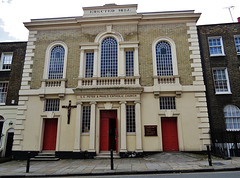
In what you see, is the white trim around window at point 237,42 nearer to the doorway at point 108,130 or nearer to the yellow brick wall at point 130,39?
the yellow brick wall at point 130,39

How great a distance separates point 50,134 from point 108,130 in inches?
172

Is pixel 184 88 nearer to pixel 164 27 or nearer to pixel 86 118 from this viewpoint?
pixel 164 27

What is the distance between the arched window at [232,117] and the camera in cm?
1120

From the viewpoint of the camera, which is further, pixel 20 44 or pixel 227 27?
pixel 20 44

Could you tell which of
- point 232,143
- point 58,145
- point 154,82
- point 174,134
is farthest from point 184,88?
point 58,145

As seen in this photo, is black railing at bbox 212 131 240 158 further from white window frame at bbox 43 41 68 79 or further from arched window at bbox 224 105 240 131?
white window frame at bbox 43 41 68 79

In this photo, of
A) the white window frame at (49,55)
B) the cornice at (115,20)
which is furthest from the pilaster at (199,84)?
the white window frame at (49,55)

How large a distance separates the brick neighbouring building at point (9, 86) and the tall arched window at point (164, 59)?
466 inches

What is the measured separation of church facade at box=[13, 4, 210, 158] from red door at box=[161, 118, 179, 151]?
0.07m

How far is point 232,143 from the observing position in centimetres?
1055

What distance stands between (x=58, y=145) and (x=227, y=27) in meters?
15.9

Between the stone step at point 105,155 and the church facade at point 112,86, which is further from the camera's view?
the church facade at point 112,86

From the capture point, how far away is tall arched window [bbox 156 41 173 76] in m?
12.2

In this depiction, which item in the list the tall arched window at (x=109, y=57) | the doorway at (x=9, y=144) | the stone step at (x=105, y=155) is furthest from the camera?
the doorway at (x=9, y=144)
